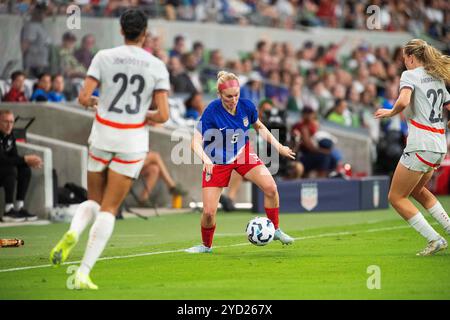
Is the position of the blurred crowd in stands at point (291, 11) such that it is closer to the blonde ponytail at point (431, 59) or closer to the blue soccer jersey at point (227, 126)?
the blue soccer jersey at point (227, 126)

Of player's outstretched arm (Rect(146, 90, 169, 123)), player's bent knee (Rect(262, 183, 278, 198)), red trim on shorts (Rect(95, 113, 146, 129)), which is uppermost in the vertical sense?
player's outstretched arm (Rect(146, 90, 169, 123))

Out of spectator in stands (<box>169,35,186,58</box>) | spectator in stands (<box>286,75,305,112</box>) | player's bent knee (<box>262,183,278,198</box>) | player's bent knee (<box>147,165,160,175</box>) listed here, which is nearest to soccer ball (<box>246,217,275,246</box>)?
player's bent knee (<box>262,183,278,198</box>)

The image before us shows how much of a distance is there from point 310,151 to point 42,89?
5781 mm

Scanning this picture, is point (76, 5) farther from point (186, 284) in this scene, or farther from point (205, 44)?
point (186, 284)

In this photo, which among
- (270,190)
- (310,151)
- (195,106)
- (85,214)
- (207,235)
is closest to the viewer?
(85,214)

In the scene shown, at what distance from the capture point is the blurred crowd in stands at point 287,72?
72.0 ft

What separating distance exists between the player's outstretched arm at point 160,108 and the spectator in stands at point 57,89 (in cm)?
1215

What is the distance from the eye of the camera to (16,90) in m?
21.3

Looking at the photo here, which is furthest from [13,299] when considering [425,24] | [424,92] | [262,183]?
[425,24]

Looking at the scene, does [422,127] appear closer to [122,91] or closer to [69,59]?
[122,91]

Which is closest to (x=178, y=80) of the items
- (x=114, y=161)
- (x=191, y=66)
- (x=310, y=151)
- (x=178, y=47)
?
(x=191, y=66)

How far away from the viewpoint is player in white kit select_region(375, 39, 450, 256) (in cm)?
1227

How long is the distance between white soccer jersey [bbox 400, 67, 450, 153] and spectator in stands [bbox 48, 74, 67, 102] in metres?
10.9

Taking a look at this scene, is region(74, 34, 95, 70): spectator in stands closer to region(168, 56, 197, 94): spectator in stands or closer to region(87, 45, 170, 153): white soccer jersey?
region(168, 56, 197, 94): spectator in stands
